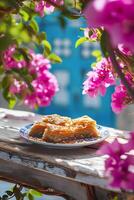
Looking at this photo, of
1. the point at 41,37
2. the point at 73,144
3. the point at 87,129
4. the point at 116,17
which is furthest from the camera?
the point at 87,129

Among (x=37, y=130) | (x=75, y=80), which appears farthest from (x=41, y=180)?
(x=75, y=80)

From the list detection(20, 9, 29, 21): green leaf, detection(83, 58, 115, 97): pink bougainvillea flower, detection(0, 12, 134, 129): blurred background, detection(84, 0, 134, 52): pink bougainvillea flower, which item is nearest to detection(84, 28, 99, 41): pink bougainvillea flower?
detection(83, 58, 115, 97): pink bougainvillea flower

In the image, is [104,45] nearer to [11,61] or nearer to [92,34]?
[11,61]

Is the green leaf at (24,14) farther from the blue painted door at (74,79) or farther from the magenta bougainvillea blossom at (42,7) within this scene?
the blue painted door at (74,79)

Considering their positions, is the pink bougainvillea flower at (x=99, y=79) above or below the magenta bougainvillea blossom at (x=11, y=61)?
below

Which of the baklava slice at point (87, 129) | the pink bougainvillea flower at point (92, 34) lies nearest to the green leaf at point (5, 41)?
the pink bougainvillea flower at point (92, 34)

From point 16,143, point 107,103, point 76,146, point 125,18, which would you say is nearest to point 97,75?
point 76,146

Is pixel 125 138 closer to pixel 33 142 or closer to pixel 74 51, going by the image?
pixel 33 142
